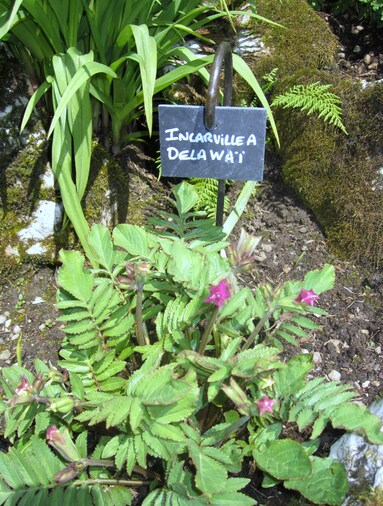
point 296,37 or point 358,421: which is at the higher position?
point 296,37

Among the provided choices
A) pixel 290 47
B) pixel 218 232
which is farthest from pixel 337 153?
pixel 218 232

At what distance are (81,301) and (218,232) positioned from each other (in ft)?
1.42

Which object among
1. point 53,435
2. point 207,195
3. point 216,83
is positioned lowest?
point 53,435

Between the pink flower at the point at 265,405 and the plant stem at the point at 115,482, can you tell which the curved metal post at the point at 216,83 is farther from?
the plant stem at the point at 115,482

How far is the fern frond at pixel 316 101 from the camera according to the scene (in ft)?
6.06

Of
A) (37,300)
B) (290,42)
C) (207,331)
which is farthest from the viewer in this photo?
(290,42)

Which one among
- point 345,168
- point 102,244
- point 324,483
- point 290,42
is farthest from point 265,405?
point 290,42

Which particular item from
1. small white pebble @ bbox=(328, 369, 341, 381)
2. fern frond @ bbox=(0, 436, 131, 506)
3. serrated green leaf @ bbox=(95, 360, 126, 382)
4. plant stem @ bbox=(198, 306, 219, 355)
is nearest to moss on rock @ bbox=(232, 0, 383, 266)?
small white pebble @ bbox=(328, 369, 341, 381)

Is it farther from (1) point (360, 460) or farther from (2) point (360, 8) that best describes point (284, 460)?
(2) point (360, 8)

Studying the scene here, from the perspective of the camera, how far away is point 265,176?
2.09 metres

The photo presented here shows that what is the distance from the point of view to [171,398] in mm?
1033

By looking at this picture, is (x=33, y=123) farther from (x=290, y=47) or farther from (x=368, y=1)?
(x=368, y=1)

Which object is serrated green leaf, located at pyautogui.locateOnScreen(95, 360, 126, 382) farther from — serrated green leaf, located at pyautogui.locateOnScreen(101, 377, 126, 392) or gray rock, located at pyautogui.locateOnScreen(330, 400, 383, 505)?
gray rock, located at pyautogui.locateOnScreen(330, 400, 383, 505)

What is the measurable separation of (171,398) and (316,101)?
48.8 inches
